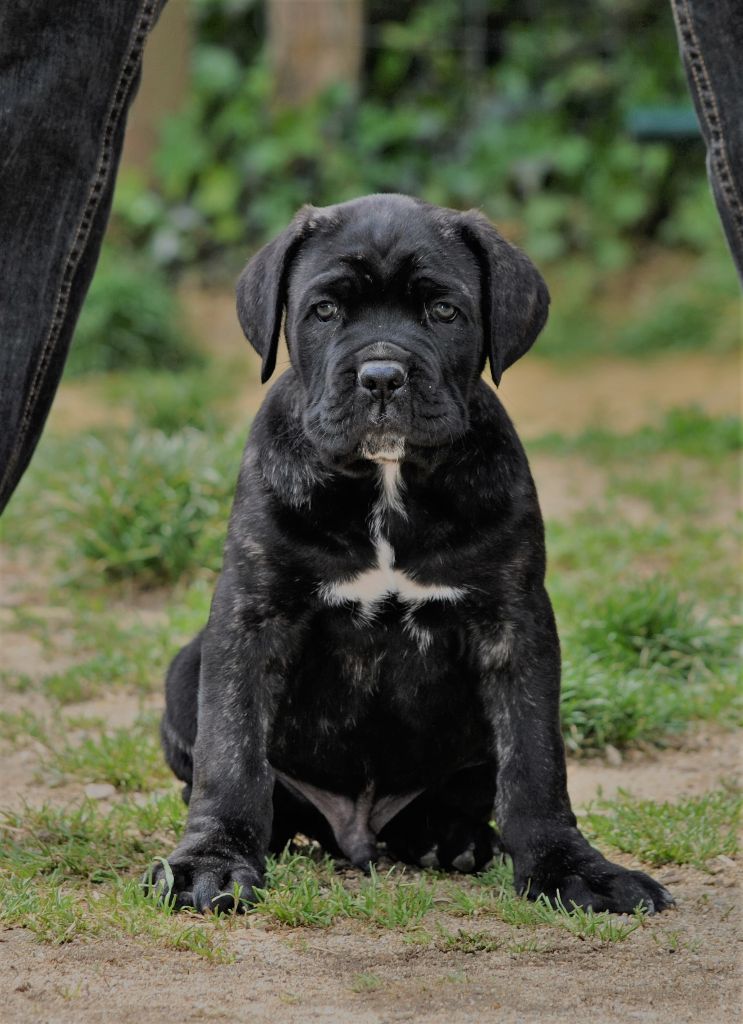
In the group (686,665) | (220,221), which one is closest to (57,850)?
(686,665)

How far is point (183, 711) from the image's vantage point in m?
3.83

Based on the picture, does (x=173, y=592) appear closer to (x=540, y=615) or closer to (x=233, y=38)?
(x=540, y=615)

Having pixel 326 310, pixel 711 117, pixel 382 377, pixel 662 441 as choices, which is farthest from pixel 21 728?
pixel 662 441

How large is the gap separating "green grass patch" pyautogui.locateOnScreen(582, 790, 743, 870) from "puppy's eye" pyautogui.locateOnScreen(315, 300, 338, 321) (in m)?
1.43

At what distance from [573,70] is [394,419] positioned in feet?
32.4

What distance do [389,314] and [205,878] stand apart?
1.33 metres

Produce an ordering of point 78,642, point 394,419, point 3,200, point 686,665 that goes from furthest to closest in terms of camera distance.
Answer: point 78,642
point 686,665
point 3,200
point 394,419

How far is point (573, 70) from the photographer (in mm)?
12594

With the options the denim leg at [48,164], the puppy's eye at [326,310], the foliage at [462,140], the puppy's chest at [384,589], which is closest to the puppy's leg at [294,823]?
the puppy's chest at [384,589]

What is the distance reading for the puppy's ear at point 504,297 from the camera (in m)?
3.69

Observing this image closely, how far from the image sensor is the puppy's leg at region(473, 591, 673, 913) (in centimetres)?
338

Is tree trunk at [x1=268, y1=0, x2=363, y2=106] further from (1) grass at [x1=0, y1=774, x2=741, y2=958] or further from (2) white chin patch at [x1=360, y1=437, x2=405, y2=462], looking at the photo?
(2) white chin patch at [x1=360, y1=437, x2=405, y2=462]

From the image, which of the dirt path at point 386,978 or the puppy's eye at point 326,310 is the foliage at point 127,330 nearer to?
the puppy's eye at point 326,310

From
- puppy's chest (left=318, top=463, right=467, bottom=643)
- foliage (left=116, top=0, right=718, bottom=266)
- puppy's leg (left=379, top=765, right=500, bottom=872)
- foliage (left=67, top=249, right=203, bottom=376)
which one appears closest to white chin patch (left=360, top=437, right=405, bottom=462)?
puppy's chest (left=318, top=463, right=467, bottom=643)
